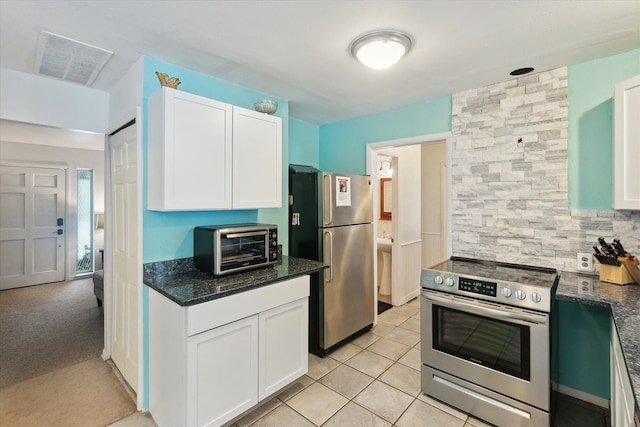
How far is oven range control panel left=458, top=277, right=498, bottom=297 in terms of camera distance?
189cm

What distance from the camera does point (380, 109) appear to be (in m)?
3.22

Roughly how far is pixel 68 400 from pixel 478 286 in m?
3.05

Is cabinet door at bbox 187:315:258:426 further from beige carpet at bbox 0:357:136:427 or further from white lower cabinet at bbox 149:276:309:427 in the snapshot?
beige carpet at bbox 0:357:136:427

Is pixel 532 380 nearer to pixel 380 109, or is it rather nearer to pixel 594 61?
pixel 594 61

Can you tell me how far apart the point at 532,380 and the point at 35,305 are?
18.7 feet

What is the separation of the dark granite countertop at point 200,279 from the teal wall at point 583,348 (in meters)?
1.89

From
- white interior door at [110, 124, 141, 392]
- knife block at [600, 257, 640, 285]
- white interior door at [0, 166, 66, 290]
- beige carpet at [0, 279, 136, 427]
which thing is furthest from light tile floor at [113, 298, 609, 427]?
white interior door at [0, 166, 66, 290]

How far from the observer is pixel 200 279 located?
2.01 meters

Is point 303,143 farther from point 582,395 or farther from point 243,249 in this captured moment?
point 582,395

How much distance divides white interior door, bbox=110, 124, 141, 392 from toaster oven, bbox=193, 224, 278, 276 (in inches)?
17.3

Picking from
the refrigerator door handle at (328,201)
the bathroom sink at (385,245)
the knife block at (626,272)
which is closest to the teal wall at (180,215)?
the refrigerator door handle at (328,201)

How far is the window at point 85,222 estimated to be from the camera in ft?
18.2

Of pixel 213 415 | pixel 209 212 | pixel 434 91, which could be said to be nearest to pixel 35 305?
pixel 209 212

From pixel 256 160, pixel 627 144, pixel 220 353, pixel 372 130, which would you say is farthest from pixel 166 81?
pixel 627 144
